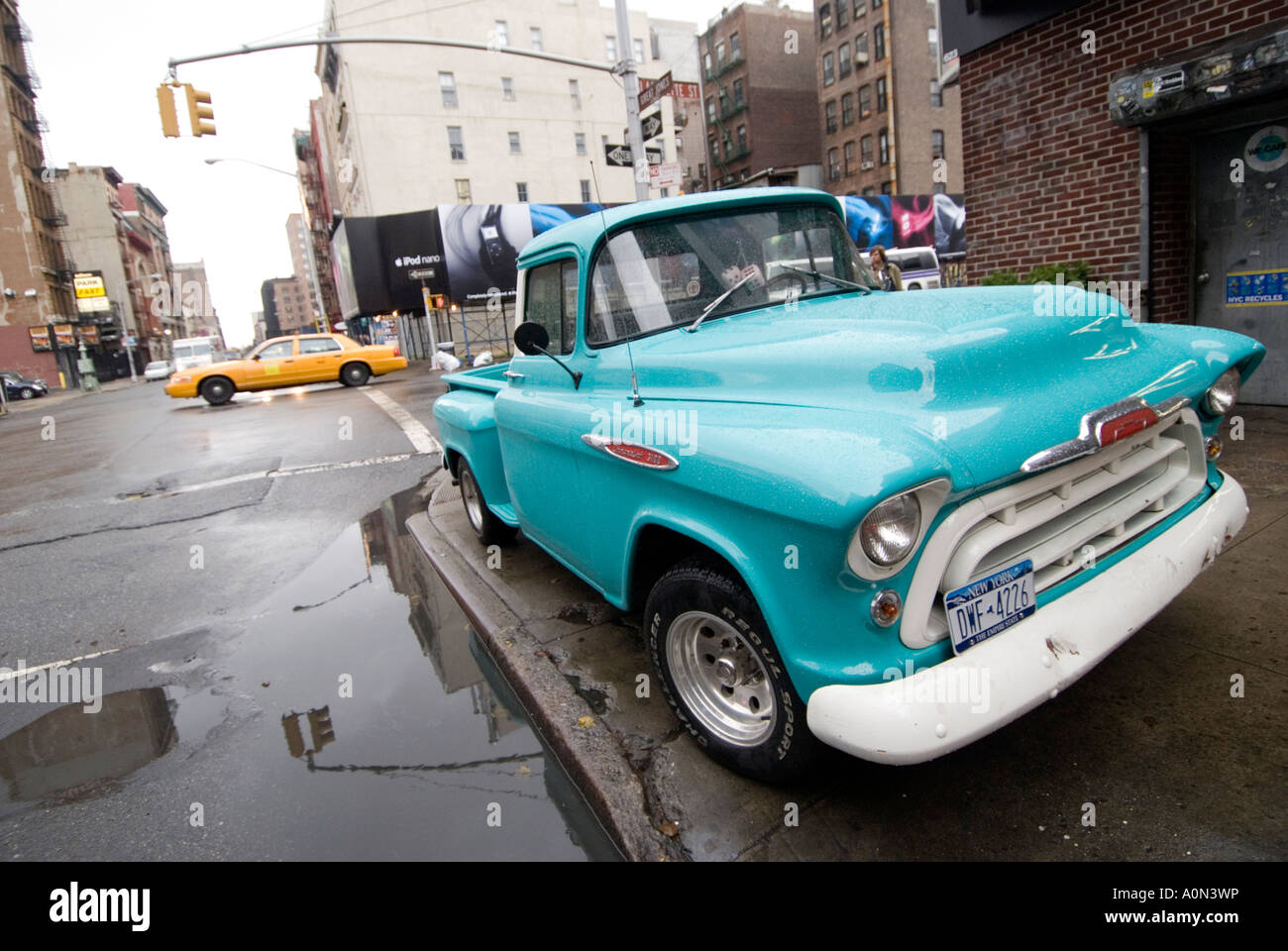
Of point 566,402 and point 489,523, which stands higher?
point 566,402

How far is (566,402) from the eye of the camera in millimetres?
3205

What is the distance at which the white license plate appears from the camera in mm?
1894

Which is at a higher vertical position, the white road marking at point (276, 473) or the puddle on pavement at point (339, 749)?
the white road marking at point (276, 473)

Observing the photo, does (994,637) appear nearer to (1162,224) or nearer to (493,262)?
(1162,224)

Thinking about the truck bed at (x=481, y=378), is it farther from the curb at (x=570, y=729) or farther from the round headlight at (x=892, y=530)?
the round headlight at (x=892, y=530)

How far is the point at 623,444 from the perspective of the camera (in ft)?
8.39

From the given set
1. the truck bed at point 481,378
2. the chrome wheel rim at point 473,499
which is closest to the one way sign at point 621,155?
the truck bed at point 481,378

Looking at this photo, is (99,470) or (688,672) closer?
(688,672)

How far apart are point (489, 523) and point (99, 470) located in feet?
26.9

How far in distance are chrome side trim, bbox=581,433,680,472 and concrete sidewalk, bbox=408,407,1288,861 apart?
1045 millimetres

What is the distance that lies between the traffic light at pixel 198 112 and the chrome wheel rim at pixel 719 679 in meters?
Result: 15.3

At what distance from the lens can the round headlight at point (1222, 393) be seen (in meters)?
2.64
